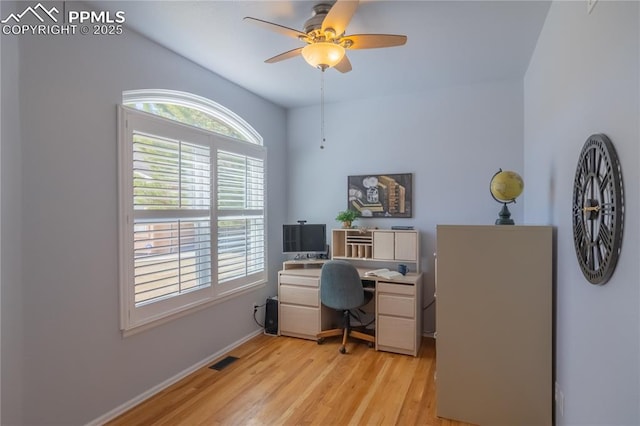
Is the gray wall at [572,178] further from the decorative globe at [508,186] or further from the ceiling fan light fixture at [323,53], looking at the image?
the ceiling fan light fixture at [323,53]

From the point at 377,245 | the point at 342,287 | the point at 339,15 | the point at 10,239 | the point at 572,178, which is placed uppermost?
the point at 339,15

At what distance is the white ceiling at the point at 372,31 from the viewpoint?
2162 millimetres

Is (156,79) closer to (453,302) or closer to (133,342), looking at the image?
(133,342)

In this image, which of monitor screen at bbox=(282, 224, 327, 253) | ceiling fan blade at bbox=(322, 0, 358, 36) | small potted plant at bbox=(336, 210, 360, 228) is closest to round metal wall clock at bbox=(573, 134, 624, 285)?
ceiling fan blade at bbox=(322, 0, 358, 36)

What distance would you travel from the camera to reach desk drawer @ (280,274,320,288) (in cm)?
367

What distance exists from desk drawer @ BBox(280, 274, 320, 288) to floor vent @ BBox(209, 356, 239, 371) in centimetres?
97

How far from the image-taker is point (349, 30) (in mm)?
2461

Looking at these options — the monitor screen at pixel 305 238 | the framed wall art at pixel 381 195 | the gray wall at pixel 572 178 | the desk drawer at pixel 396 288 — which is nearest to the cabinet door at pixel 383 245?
the framed wall art at pixel 381 195

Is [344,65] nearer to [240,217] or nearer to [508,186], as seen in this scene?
[508,186]

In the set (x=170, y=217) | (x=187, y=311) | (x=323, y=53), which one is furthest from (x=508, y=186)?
(x=187, y=311)

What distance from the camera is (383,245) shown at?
3.73 metres

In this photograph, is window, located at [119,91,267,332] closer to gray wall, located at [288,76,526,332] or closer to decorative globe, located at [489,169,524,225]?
gray wall, located at [288,76,526,332]

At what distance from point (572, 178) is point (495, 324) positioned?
1.08 meters

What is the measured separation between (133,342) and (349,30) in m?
2.85
